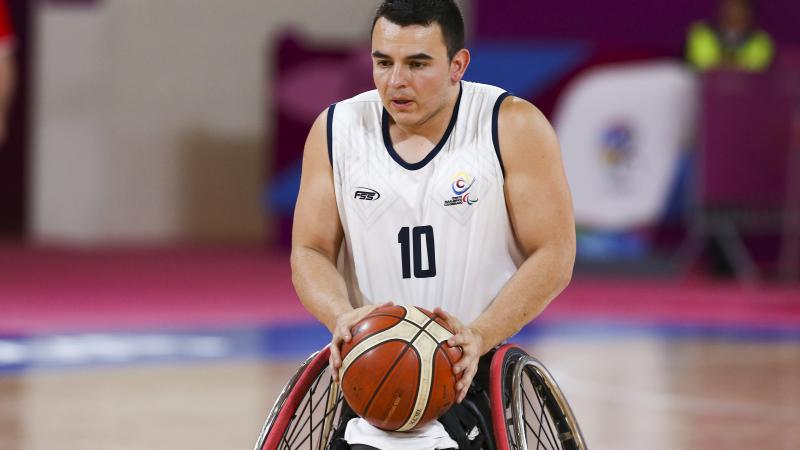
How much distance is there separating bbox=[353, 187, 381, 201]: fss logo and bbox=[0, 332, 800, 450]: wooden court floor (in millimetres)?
2185

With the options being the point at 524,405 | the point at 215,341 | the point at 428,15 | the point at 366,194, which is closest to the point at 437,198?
the point at 366,194

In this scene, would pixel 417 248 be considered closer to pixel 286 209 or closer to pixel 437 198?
pixel 437 198

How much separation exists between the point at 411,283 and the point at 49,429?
9.17 ft

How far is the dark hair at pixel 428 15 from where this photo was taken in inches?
136

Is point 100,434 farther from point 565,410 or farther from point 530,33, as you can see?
point 530,33

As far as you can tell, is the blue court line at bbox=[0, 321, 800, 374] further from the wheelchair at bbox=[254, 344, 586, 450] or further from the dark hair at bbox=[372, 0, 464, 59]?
the dark hair at bbox=[372, 0, 464, 59]

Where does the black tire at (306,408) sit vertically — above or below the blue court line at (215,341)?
above

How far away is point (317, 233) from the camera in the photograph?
3.67 metres

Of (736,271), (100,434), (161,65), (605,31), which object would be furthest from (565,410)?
(161,65)

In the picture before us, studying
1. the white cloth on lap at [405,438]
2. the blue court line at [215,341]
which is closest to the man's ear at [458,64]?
the white cloth on lap at [405,438]

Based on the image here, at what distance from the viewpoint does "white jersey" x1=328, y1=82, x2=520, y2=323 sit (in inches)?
141

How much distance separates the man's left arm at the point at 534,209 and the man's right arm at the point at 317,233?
1.35 ft

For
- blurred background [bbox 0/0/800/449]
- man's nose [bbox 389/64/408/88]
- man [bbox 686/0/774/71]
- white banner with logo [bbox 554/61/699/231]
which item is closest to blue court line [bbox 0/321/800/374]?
blurred background [bbox 0/0/800/449]

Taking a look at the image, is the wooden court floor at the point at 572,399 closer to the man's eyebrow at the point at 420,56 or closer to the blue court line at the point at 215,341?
the blue court line at the point at 215,341
